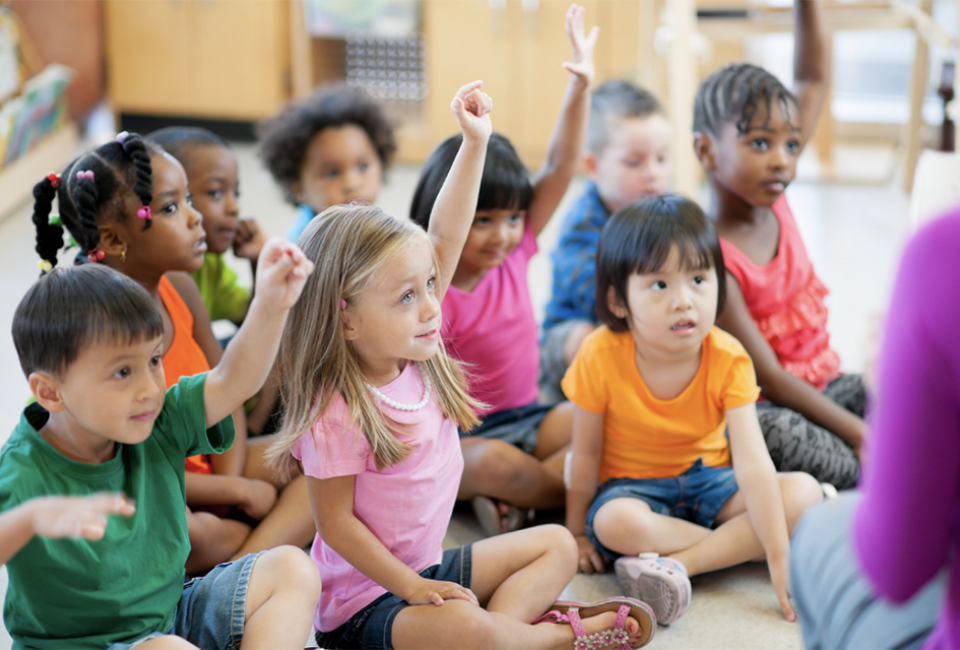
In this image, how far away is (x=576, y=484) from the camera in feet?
4.62

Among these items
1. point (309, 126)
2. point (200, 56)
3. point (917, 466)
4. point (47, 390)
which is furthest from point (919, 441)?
point (200, 56)

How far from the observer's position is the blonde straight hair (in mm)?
1080

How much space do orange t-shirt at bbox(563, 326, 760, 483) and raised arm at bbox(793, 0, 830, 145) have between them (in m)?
0.53

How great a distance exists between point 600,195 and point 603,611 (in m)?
0.95

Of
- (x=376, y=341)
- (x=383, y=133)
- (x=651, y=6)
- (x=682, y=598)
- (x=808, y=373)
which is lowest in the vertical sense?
(x=682, y=598)

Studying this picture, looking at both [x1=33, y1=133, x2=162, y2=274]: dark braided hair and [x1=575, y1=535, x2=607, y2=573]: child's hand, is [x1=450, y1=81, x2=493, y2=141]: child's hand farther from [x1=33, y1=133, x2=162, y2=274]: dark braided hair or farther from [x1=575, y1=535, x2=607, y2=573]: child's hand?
[x1=575, y1=535, x2=607, y2=573]: child's hand

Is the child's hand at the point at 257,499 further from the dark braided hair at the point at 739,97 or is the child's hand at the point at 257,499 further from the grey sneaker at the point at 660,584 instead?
the dark braided hair at the point at 739,97

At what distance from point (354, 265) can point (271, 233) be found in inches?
74.5

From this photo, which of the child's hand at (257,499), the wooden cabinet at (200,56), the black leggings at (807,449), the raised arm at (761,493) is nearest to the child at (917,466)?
the raised arm at (761,493)

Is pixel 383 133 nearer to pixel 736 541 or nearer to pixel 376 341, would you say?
pixel 376 341

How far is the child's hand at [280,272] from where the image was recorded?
887mm

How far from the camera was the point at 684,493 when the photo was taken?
1379 millimetres

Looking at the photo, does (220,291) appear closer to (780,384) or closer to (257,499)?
(257,499)

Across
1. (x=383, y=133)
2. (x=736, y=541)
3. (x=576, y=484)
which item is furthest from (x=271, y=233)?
(x=736, y=541)
